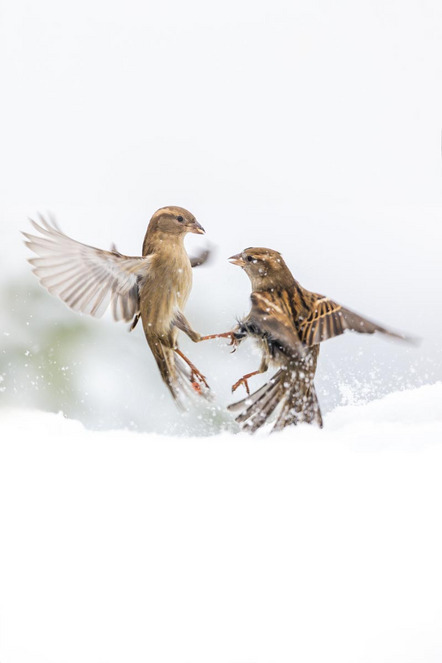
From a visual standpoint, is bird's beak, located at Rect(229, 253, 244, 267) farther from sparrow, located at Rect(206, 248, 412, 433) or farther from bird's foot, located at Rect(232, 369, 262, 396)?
bird's foot, located at Rect(232, 369, 262, 396)

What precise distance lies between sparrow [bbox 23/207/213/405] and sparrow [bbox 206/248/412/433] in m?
0.08

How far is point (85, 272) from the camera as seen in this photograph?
51.8 inches

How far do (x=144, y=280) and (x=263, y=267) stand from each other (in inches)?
7.6

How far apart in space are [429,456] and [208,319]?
533 mm

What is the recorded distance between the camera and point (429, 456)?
5.37 ft

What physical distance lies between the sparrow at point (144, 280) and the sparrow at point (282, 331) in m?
0.08

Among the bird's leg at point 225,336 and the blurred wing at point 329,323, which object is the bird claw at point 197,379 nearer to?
the bird's leg at point 225,336

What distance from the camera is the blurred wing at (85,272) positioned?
1287 millimetres

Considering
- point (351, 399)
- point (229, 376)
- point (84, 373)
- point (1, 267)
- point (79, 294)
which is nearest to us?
point (79, 294)

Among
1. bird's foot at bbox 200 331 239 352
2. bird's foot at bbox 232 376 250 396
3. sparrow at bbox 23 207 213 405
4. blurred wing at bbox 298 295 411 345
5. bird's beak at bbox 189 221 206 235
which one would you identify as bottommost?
bird's foot at bbox 232 376 250 396

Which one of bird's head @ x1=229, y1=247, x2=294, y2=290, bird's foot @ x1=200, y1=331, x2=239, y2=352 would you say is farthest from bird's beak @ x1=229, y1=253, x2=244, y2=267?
bird's foot @ x1=200, y1=331, x2=239, y2=352

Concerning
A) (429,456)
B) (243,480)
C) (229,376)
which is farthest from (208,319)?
(429,456)

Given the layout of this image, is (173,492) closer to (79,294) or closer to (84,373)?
(84,373)

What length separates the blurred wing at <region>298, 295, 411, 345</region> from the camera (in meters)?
1.32
